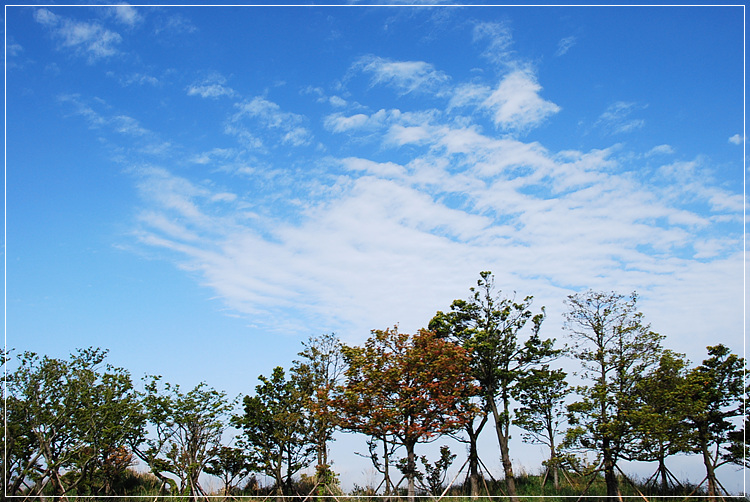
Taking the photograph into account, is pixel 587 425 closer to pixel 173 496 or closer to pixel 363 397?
pixel 363 397

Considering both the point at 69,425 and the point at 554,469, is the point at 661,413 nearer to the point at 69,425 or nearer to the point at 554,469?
the point at 554,469

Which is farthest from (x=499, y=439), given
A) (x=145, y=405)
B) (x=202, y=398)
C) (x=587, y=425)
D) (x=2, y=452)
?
(x=2, y=452)

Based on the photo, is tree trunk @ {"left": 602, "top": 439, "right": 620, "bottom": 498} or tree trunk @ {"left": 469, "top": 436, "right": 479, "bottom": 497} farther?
tree trunk @ {"left": 469, "top": 436, "right": 479, "bottom": 497}

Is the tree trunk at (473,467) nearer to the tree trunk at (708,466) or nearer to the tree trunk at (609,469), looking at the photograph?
the tree trunk at (609,469)

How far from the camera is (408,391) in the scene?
Result: 76.1 feet

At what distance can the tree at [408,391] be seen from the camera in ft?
75.3

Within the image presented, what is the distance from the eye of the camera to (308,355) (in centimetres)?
2736

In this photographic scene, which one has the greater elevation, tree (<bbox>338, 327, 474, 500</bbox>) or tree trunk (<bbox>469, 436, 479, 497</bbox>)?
tree (<bbox>338, 327, 474, 500</bbox>)

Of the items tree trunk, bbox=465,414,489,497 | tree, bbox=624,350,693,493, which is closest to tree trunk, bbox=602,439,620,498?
tree, bbox=624,350,693,493

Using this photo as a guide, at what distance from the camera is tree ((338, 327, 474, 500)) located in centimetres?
2295

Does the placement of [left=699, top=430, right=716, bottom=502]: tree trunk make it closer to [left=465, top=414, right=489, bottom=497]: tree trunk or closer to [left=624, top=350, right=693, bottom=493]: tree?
[left=624, top=350, right=693, bottom=493]: tree

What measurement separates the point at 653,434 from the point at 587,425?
8.00 feet

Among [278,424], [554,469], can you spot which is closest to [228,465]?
[278,424]

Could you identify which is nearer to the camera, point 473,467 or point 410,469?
point 410,469
